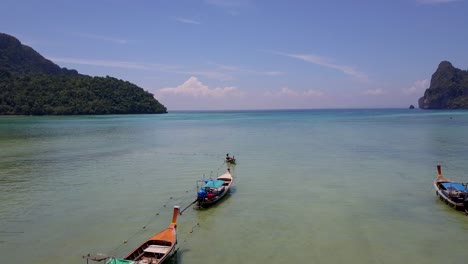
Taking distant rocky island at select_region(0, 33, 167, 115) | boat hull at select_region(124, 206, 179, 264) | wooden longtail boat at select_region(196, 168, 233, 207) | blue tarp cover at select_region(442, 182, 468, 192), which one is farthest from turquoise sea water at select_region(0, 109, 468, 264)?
distant rocky island at select_region(0, 33, 167, 115)

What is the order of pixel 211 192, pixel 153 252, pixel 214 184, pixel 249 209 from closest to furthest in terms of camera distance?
1. pixel 153 252
2. pixel 249 209
3. pixel 211 192
4. pixel 214 184

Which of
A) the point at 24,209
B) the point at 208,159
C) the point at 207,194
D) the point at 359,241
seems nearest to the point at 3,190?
the point at 24,209

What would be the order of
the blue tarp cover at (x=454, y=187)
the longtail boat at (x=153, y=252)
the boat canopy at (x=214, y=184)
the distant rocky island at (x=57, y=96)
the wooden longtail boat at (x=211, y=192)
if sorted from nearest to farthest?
1. the longtail boat at (x=153, y=252)
2. the wooden longtail boat at (x=211, y=192)
3. the blue tarp cover at (x=454, y=187)
4. the boat canopy at (x=214, y=184)
5. the distant rocky island at (x=57, y=96)

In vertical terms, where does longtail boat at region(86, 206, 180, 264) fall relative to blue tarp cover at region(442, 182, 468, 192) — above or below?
below

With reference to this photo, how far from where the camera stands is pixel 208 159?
148 feet

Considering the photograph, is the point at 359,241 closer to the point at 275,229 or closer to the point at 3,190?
the point at 275,229

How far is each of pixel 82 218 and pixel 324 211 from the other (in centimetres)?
1497

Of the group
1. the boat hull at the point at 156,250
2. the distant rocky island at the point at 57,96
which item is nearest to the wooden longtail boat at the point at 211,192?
the boat hull at the point at 156,250

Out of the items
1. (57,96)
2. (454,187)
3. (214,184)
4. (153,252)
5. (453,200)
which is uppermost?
(57,96)

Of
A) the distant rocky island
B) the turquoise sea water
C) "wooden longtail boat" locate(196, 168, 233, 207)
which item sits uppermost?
the distant rocky island

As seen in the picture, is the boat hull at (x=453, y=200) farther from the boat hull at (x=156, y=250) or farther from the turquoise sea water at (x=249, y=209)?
the boat hull at (x=156, y=250)

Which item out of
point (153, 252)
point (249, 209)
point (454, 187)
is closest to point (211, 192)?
point (249, 209)

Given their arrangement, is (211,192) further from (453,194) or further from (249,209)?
(453,194)

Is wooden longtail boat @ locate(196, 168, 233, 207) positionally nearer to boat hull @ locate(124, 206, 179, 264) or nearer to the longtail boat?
the longtail boat
